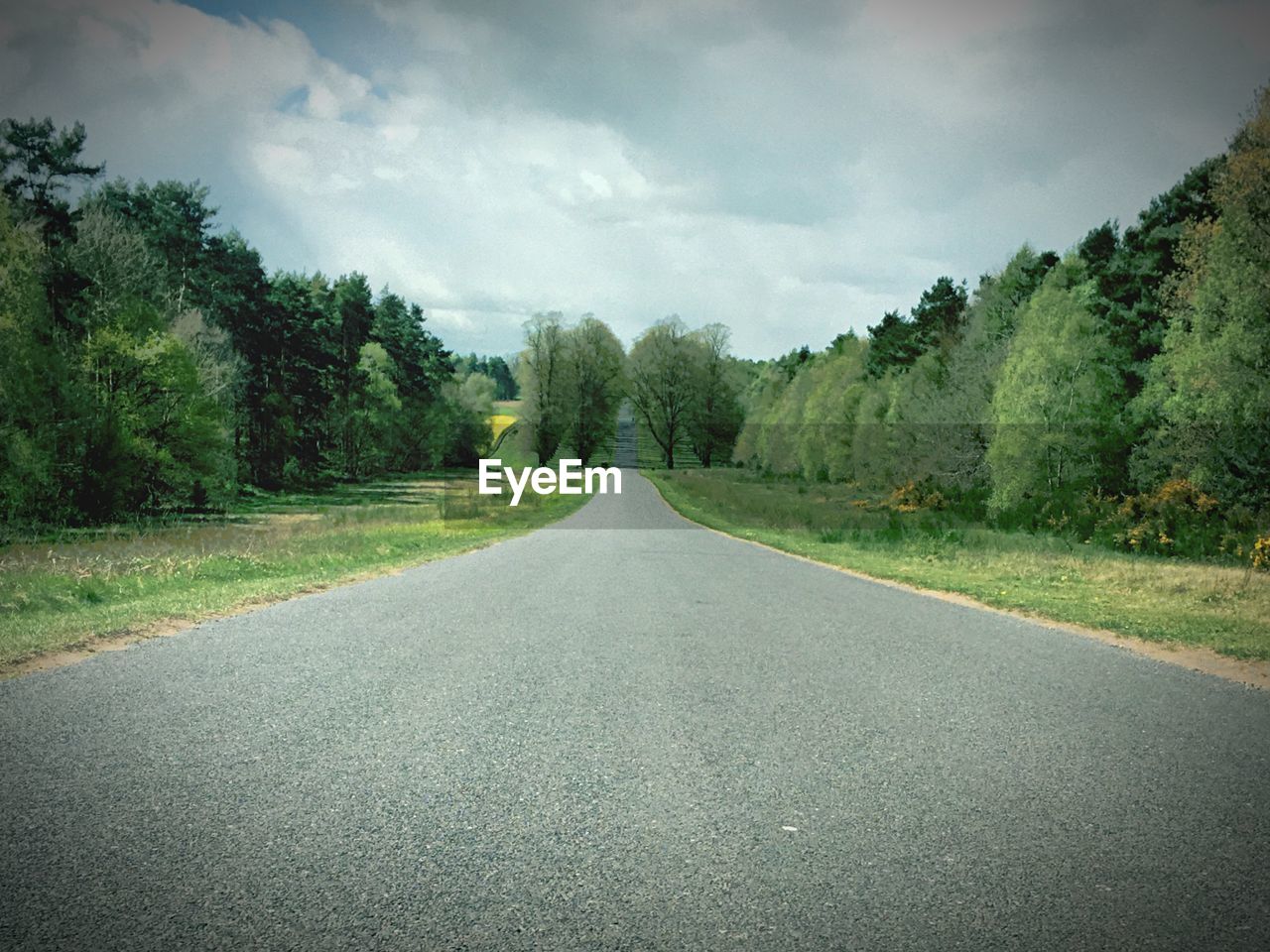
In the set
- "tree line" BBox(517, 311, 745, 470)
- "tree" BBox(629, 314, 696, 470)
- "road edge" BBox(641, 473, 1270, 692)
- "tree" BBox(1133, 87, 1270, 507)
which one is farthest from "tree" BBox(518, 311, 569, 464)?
"road edge" BBox(641, 473, 1270, 692)

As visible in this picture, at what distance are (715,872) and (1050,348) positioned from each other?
37.9 meters

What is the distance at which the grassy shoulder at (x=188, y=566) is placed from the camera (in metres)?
10.3

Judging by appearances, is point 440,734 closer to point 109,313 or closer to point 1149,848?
point 1149,848

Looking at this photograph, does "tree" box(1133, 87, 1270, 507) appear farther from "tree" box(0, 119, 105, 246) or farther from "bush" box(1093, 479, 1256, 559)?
"tree" box(0, 119, 105, 246)

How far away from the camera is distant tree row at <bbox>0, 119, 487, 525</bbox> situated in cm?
3039

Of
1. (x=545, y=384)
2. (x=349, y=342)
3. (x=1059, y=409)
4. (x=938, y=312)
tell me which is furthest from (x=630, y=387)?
(x=1059, y=409)

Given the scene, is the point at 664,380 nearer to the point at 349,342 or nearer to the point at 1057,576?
the point at 349,342

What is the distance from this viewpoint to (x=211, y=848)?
4.14 metres

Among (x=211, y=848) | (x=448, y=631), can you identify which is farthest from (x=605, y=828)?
(x=448, y=631)

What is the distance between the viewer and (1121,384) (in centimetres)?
3578

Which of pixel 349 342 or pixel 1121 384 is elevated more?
pixel 349 342

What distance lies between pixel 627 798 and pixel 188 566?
14877mm

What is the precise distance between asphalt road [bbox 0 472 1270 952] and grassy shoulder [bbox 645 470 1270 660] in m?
3.01

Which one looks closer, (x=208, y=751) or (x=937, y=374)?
(x=208, y=751)
